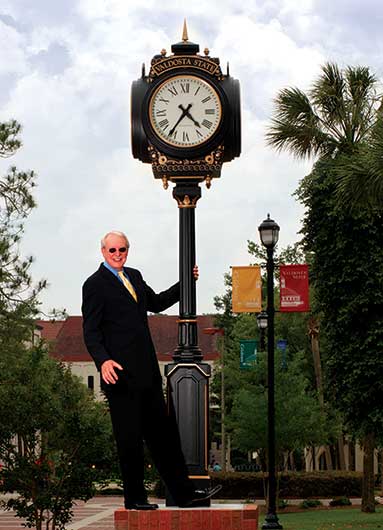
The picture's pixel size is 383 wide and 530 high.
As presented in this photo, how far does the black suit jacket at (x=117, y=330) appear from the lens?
8828mm

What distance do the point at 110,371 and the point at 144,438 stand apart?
920mm

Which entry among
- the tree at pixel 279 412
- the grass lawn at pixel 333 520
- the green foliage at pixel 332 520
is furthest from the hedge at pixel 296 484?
the green foliage at pixel 332 520

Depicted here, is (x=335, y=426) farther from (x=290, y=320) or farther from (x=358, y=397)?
(x=358, y=397)

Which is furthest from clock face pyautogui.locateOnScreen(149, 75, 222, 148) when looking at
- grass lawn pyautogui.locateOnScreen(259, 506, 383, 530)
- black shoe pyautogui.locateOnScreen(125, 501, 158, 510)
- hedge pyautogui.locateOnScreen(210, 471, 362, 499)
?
hedge pyautogui.locateOnScreen(210, 471, 362, 499)

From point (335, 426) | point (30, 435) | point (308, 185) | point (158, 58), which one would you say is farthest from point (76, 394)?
point (335, 426)

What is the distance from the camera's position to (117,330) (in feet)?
29.2

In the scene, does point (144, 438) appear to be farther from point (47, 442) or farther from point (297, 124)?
point (297, 124)

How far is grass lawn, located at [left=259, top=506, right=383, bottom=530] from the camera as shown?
79.8 ft

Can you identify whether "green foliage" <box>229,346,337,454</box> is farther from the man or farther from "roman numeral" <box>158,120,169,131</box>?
the man

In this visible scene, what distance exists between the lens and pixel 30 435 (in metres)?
16.3

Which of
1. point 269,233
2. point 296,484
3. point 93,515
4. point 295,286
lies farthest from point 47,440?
point 296,484

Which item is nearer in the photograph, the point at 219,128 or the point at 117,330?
the point at 117,330

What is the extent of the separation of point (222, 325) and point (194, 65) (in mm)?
49159

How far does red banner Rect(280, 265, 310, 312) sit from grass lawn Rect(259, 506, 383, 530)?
4842 millimetres
